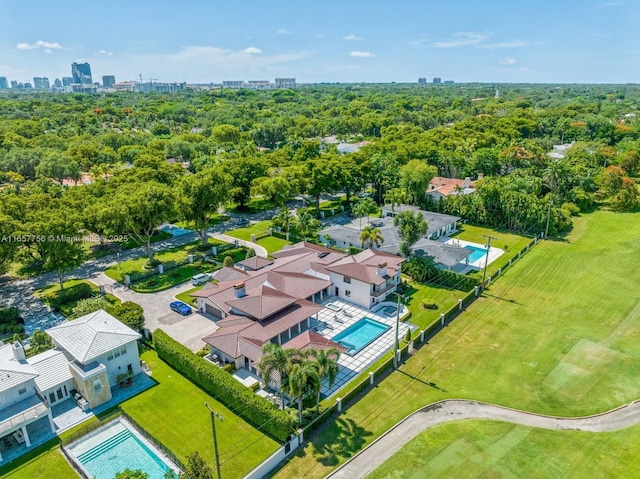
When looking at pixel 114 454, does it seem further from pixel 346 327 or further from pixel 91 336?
pixel 346 327

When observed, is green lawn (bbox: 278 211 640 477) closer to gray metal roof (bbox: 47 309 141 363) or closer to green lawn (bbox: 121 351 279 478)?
green lawn (bbox: 121 351 279 478)

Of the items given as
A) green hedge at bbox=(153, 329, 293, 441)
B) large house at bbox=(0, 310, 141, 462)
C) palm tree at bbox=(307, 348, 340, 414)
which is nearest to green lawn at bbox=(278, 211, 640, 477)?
green hedge at bbox=(153, 329, 293, 441)

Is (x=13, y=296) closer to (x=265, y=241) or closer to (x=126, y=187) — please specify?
(x=126, y=187)

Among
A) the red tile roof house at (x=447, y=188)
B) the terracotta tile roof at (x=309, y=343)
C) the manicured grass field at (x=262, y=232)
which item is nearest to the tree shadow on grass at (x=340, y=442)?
the terracotta tile roof at (x=309, y=343)

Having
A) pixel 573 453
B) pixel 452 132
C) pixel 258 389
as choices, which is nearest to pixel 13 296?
pixel 258 389

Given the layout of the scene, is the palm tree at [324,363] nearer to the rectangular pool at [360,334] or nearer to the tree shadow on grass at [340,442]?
the tree shadow on grass at [340,442]
